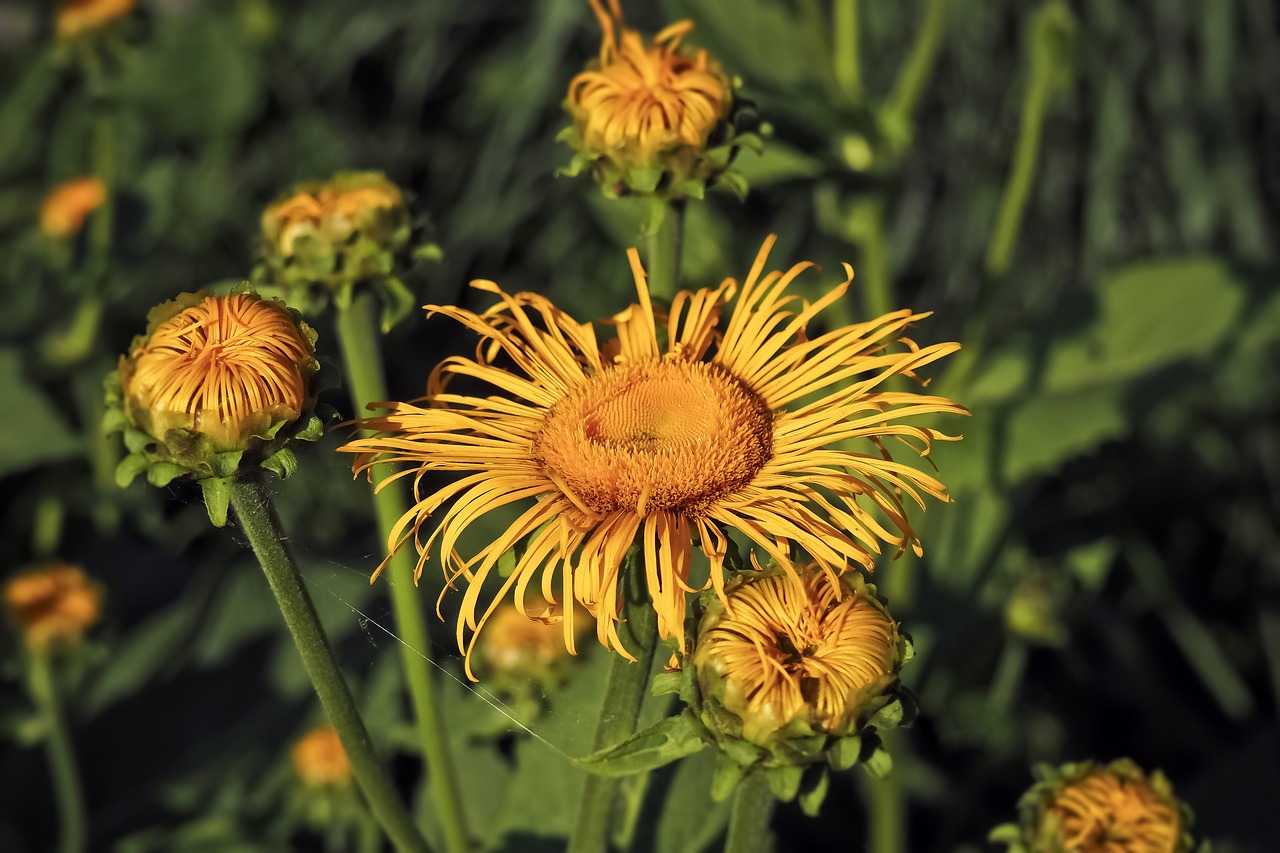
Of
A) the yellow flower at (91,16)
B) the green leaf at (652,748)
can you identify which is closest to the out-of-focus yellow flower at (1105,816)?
the green leaf at (652,748)

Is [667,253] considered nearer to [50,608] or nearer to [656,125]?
[656,125]

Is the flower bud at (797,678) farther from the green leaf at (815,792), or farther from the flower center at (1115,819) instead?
the flower center at (1115,819)

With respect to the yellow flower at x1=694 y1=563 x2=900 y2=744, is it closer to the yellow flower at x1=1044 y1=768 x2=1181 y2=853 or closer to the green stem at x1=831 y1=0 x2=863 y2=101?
the yellow flower at x1=1044 y1=768 x2=1181 y2=853

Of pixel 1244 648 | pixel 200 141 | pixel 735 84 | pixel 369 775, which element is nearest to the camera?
pixel 369 775

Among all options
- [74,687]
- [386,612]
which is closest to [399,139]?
[74,687]

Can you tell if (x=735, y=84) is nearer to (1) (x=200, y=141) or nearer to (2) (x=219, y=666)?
(2) (x=219, y=666)

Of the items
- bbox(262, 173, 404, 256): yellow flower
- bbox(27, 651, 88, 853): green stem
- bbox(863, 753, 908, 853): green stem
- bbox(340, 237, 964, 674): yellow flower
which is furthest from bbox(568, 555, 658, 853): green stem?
bbox(27, 651, 88, 853): green stem

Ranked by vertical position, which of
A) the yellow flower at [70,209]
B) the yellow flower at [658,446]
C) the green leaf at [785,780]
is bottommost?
the green leaf at [785,780]
